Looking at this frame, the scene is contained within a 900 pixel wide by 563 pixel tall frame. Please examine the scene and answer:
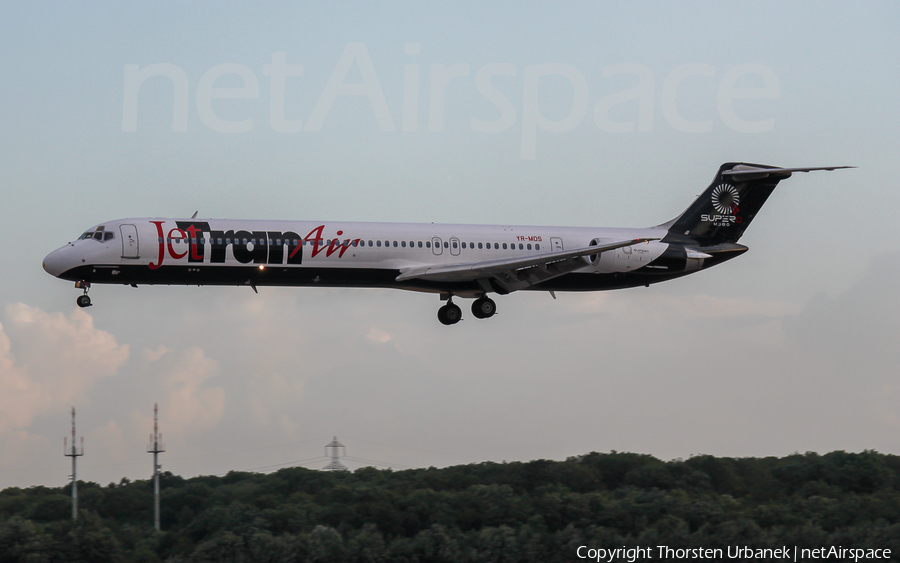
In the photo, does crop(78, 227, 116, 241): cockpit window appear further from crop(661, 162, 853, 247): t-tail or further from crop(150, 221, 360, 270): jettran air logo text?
crop(661, 162, 853, 247): t-tail

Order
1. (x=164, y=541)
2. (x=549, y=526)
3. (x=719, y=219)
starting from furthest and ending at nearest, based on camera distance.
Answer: (x=549, y=526) → (x=164, y=541) → (x=719, y=219)

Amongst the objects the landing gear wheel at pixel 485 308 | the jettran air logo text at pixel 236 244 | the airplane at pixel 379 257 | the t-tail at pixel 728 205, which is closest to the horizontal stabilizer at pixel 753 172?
the t-tail at pixel 728 205

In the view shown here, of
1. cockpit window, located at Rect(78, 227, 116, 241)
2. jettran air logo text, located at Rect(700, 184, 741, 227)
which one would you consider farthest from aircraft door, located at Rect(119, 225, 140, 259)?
jettran air logo text, located at Rect(700, 184, 741, 227)

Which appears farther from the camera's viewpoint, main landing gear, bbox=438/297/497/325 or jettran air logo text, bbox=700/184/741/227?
jettran air logo text, bbox=700/184/741/227

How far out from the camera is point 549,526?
8119 cm

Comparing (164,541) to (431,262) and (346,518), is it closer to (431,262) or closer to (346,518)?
(346,518)

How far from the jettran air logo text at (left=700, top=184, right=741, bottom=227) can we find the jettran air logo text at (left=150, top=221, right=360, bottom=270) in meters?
19.1

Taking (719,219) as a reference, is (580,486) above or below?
below

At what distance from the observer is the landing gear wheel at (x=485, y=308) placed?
4859 centimetres

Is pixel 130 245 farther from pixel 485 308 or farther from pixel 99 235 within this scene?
pixel 485 308

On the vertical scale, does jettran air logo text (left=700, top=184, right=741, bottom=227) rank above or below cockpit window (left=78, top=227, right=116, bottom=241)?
above

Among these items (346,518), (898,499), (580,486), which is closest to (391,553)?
(346,518)

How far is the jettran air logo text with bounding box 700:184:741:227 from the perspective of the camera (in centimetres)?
5294

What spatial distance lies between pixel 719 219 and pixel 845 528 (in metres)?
35.9
